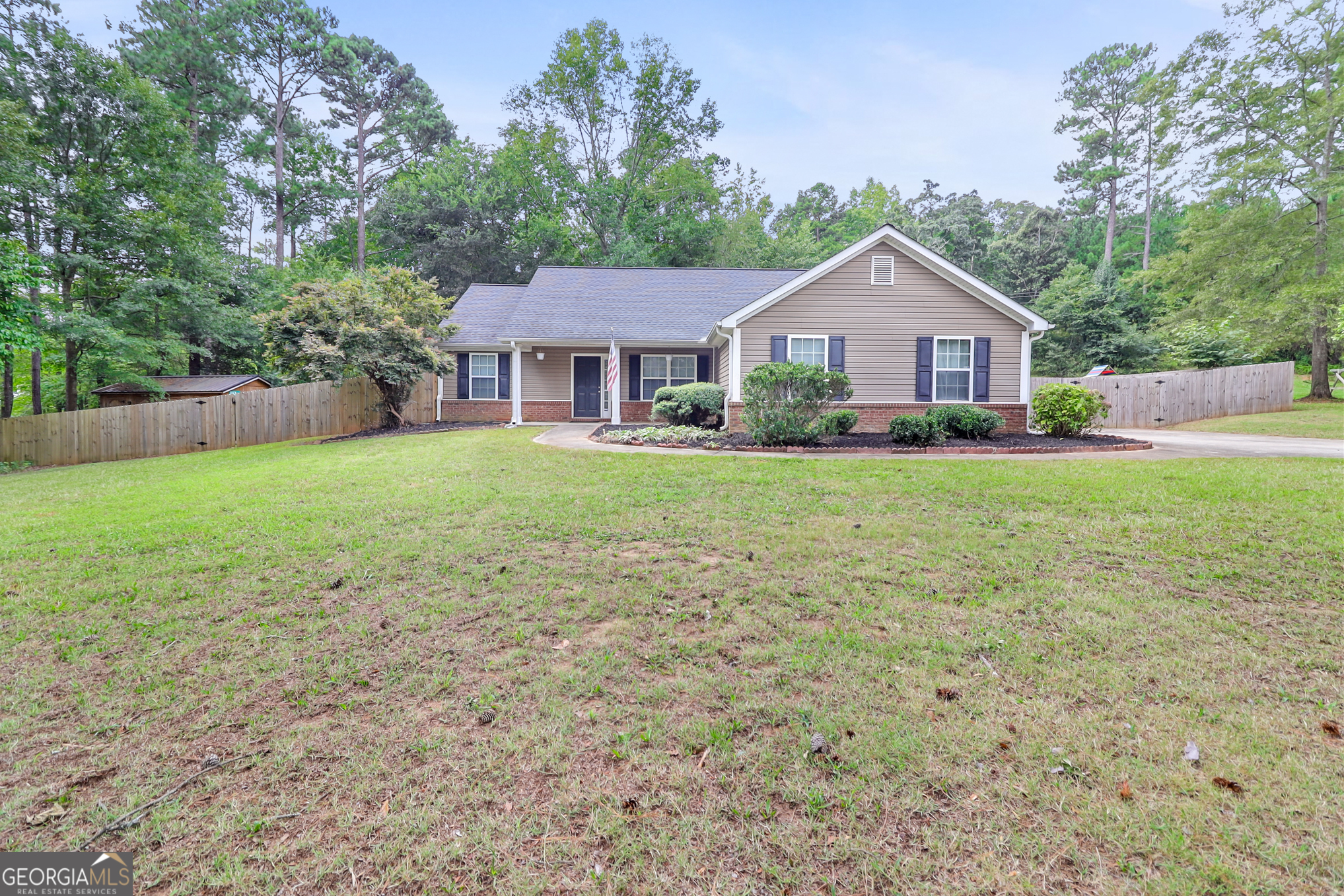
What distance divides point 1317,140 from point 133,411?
36.8 m

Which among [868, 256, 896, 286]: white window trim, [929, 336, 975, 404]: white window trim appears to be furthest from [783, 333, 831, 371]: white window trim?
[929, 336, 975, 404]: white window trim

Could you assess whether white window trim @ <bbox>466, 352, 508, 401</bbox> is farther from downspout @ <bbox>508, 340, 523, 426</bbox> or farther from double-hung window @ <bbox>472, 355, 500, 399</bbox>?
downspout @ <bbox>508, 340, 523, 426</bbox>

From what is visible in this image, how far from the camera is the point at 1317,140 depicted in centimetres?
1964

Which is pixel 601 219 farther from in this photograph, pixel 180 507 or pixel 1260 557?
pixel 1260 557

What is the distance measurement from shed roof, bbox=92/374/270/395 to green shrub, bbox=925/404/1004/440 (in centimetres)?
1994

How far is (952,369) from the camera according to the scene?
13.6 meters

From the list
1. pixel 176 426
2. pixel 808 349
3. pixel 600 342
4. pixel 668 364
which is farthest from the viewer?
pixel 668 364

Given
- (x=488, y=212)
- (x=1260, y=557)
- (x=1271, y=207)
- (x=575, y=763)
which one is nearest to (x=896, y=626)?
(x=575, y=763)

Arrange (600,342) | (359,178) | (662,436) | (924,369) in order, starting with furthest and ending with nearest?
(359,178)
(600,342)
(924,369)
(662,436)

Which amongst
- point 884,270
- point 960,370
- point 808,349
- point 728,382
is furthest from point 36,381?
point 960,370

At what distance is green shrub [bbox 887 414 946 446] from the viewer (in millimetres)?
10336

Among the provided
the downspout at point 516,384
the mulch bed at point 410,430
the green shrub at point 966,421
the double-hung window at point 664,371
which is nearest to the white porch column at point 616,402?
the double-hung window at point 664,371

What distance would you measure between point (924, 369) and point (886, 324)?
1.40m

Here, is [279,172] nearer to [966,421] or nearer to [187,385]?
[187,385]
